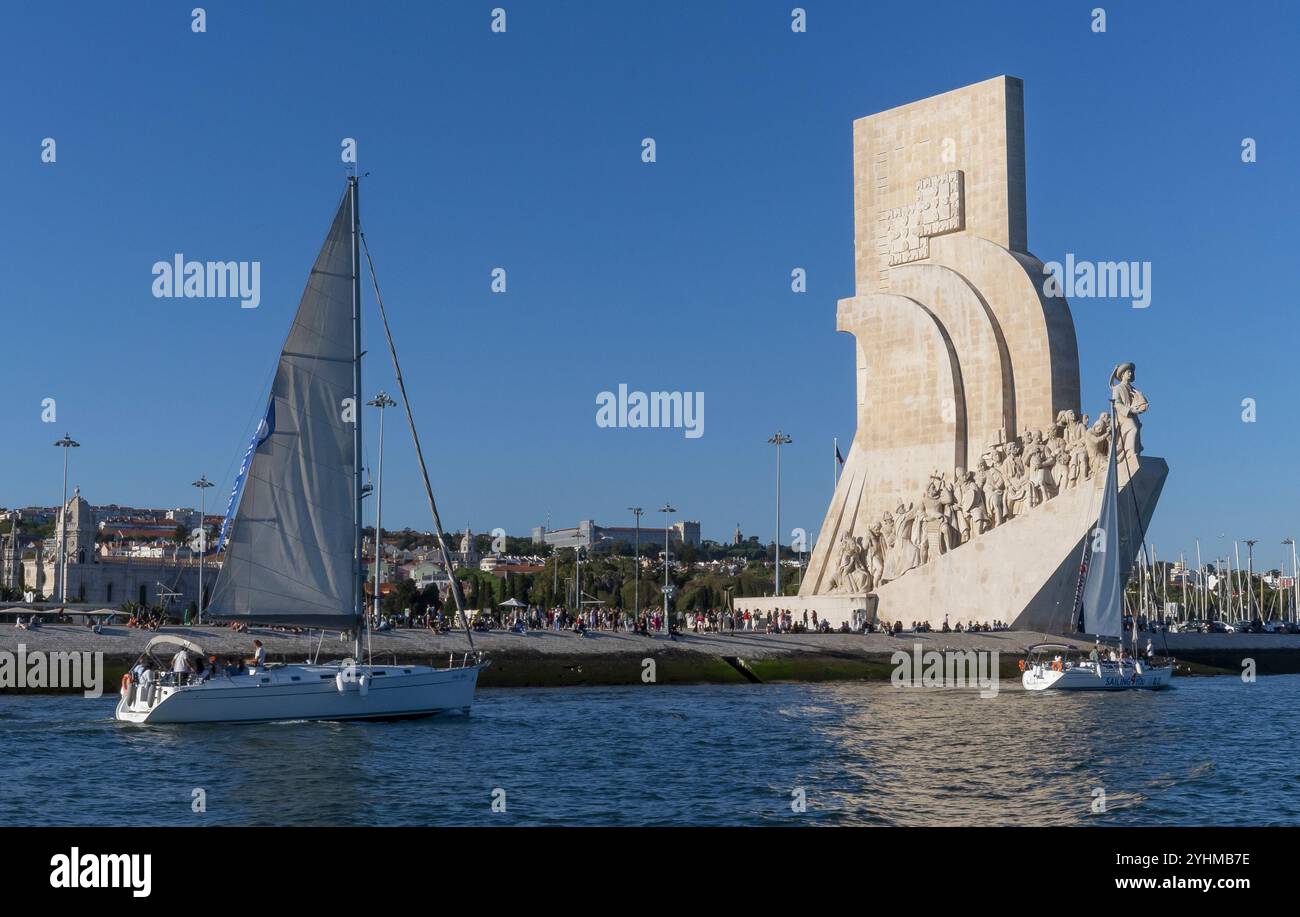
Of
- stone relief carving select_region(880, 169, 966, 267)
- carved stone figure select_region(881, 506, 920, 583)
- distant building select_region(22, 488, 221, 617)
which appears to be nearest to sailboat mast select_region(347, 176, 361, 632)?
carved stone figure select_region(881, 506, 920, 583)

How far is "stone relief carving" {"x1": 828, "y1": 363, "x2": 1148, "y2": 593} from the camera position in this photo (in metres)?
45.3

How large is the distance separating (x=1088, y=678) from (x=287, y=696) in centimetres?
2230

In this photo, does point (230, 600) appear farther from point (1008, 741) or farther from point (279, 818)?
point (1008, 741)

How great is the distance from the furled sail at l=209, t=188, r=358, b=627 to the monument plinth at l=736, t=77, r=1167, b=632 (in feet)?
88.3

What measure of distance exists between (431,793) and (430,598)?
250ft

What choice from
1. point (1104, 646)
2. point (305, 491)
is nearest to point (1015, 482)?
point (1104, 646)

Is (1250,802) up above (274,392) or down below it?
below

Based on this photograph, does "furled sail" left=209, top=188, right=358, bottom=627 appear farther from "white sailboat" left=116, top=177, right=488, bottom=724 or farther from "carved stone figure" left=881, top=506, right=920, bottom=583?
"carved stone figure" left=881, top=506, right=920, bottom=583

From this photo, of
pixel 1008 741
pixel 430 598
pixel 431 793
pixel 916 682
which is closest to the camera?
pixel 431 793

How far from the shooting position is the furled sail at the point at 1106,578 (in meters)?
40.0
